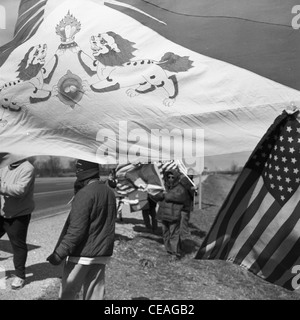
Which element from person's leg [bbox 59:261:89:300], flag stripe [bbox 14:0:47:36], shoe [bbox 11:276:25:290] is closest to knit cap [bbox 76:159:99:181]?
person's leg [bbox 59:261:89:300]

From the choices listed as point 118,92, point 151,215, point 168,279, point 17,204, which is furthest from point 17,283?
point 151,215

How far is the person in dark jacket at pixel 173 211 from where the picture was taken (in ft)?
28.2

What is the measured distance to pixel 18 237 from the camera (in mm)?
5727

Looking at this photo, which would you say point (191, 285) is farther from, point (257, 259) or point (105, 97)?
point (105, 97)

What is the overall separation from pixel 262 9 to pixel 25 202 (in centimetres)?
412

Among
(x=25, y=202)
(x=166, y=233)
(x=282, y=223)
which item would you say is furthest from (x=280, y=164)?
(x=166, y=233)

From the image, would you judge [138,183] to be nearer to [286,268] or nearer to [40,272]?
[40,272]

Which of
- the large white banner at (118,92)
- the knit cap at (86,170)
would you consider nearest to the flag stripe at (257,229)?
the large white banner at (118,92)

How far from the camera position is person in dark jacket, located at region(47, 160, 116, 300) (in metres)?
4.12

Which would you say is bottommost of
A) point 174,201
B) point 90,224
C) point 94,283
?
point 174,201

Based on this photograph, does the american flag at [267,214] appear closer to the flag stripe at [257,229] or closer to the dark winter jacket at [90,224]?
the flag stripe at [257,229]

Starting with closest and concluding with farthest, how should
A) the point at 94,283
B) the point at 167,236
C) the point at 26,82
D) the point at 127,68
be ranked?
1. the point at 127,68
2. the point at 26,82
3. the point at 94,283
4. the point at 167,236

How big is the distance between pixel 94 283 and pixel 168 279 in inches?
115

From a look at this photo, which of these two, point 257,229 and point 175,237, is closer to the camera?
point 257,229
